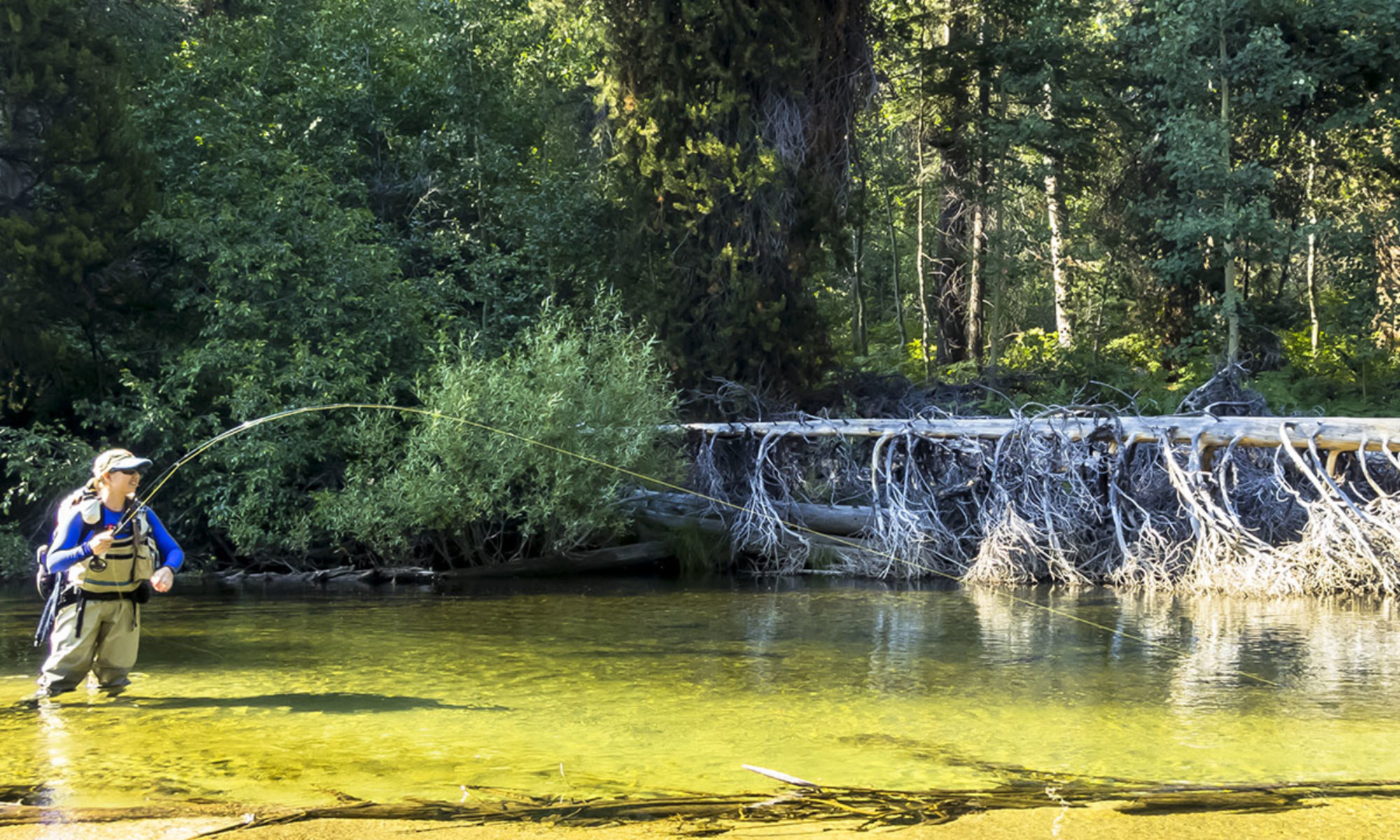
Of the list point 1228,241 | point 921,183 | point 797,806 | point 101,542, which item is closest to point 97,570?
point 101,542

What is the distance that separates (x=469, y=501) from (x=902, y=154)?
18996 mm

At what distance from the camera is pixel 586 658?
9.55m

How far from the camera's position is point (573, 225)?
21.1m

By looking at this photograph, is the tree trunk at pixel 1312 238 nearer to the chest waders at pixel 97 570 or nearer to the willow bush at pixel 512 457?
the willow bush at pixel 512 457

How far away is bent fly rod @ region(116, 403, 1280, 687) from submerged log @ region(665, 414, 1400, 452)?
1.27 metres

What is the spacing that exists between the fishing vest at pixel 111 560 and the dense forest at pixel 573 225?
21.3 feet

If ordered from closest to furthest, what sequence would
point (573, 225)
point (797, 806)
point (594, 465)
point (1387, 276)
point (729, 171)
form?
point (797, 806) < point (594, 465) < point (729, 171) < point (1387, 276) < point (573, 225)

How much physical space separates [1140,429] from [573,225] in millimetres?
10111

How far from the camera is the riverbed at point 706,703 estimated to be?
6008mm

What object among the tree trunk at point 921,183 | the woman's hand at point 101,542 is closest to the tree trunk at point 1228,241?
the tree trunk at point 921,183

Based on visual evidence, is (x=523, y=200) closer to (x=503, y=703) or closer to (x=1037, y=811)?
(x=503, y=703)

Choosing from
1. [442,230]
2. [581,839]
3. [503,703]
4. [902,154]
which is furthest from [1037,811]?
[902,154]

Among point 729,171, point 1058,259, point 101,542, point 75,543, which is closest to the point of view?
point 101,542

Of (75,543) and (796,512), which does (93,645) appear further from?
(796,512)
